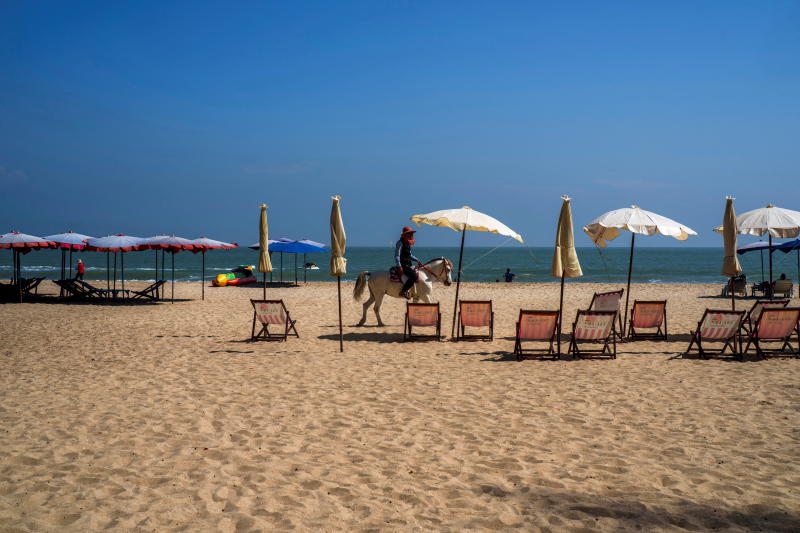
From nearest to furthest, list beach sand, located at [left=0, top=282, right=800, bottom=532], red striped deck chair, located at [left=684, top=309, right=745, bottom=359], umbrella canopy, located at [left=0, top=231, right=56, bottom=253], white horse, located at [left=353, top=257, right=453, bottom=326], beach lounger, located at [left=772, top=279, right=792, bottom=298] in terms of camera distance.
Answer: beach sand, located at [left=0, top=282, right=800, bottom=532], red striped deck chair, located at [left=684, top=309, right=745, bottom=359], white horse, located at [left=353, top=257, right=453, bottom=326], umbrella canopy, located at [left=0, top=231, right=56, bottom=253], beach lounger, located at [left=772, top=279, right=792, bottom=298]

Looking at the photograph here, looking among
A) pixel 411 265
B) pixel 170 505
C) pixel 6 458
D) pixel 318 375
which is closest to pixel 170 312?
pixel 411 265

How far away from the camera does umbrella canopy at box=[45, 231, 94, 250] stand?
2022 cm

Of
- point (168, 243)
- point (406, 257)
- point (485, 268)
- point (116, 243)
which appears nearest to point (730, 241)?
point (406, 257)

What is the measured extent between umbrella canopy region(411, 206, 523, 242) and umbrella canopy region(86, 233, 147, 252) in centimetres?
1278

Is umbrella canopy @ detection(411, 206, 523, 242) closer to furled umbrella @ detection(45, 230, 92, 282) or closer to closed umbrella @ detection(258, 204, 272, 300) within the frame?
closed umbrella @ detection(258, 204, 272, 300)

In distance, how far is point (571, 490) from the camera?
4.13 metres

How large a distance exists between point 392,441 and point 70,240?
19.5 m

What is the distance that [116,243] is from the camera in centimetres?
1925

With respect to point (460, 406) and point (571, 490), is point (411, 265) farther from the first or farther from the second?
point (571, 490)

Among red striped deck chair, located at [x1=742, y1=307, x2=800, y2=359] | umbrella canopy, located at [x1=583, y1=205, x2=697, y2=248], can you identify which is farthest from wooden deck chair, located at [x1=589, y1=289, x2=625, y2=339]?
red striped deck chair, located at [x1=742, y1=307, x2=800, y2=359]

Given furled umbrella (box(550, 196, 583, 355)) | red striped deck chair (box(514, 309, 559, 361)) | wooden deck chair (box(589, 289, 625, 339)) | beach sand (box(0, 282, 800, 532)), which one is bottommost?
beach sand (box(0, 282, 800, 532))

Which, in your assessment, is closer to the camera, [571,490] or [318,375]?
[571,490]

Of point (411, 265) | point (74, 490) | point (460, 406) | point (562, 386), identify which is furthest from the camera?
point (411, 265)

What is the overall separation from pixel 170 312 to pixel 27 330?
431cm
